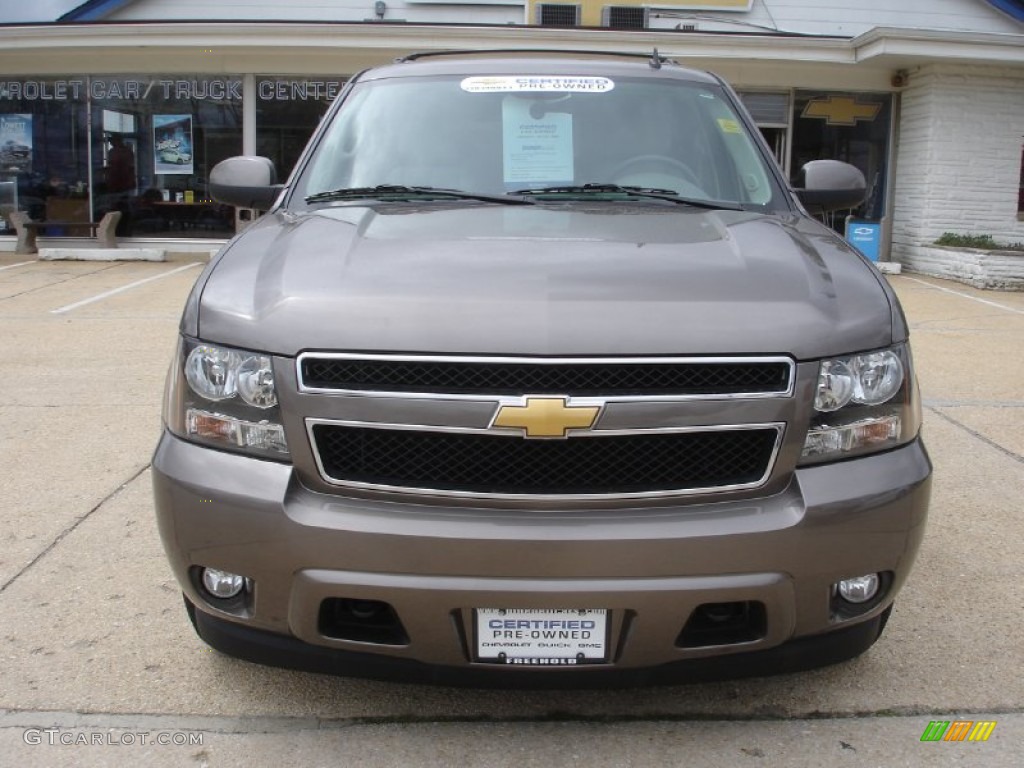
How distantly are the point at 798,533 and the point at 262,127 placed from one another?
15.8 m

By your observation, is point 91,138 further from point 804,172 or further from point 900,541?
point 900,541

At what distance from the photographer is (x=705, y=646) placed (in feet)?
7.76

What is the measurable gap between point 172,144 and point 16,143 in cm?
282

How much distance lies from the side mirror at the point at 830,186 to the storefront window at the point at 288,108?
1344 cm

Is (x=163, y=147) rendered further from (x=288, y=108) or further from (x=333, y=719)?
(x=333, y=719)

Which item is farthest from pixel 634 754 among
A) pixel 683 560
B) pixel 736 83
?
pixel 736 83

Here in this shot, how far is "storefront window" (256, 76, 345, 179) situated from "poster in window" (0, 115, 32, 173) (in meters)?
4.10

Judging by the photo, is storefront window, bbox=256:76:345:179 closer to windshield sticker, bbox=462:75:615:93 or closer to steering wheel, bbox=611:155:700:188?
windshield sticker, bbox=462:75:615:93

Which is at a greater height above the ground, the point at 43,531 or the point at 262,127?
the point at 262,127

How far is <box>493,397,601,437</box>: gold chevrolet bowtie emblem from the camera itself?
226 cm

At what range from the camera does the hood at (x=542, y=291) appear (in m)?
2.31

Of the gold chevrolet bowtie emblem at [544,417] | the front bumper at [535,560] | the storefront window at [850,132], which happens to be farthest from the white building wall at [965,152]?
the gold chevrolet bowtie emblem at [544,417]

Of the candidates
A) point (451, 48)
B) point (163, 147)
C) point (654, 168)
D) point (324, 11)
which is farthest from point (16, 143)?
point (654, 168)

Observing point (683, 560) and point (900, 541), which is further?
point (900, 541)
